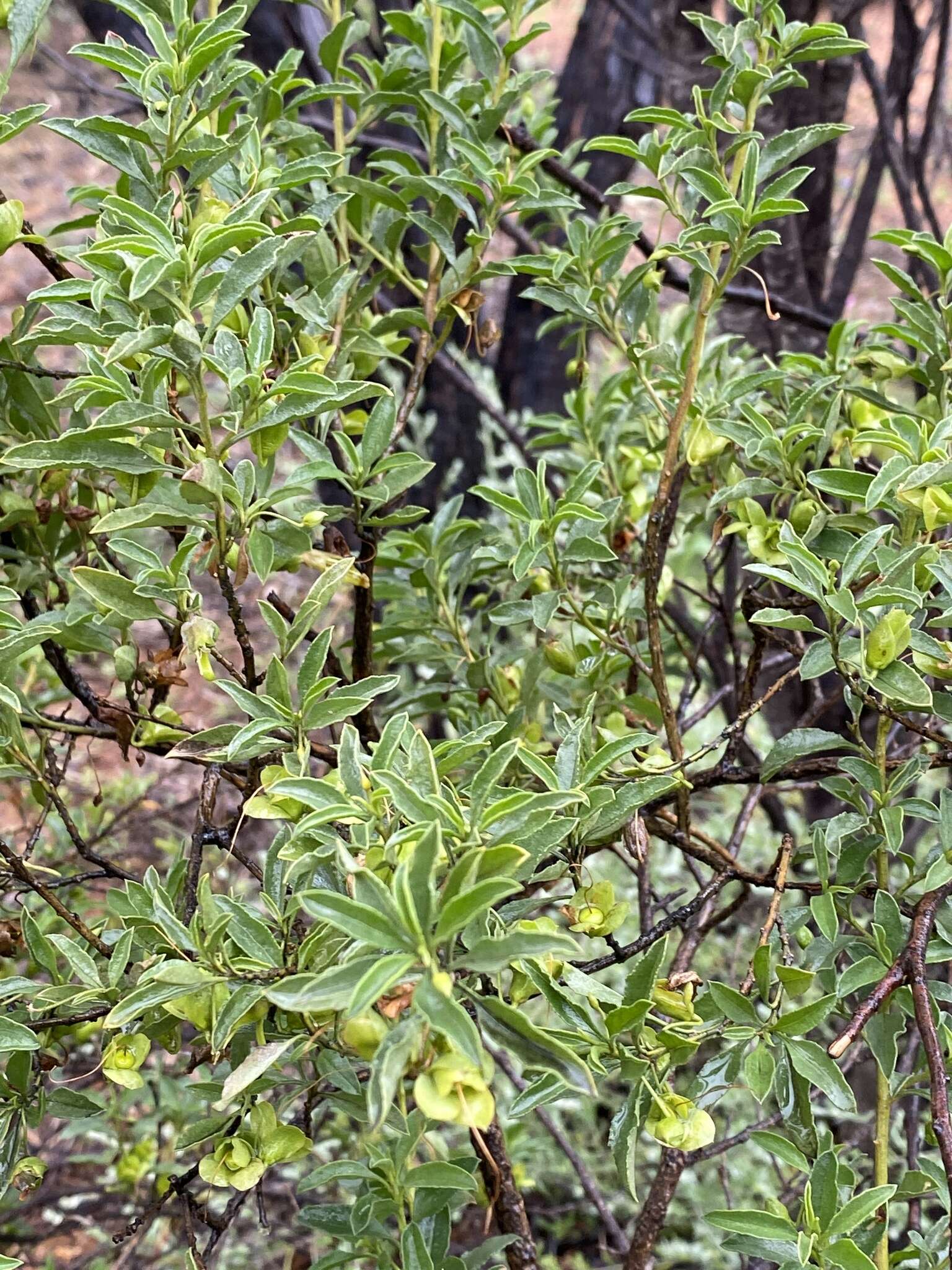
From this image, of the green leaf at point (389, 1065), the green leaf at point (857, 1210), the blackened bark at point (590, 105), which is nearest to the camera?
the green leaf at point (389, 1065)

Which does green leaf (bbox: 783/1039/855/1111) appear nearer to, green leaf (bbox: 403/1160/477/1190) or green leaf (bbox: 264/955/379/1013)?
green leaf (bbox: 403/1160/477/1190)

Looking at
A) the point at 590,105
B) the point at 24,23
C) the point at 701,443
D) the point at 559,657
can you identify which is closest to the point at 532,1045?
the point at 559,657

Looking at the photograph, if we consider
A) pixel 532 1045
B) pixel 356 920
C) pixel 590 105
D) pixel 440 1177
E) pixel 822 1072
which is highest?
pixel 590 105

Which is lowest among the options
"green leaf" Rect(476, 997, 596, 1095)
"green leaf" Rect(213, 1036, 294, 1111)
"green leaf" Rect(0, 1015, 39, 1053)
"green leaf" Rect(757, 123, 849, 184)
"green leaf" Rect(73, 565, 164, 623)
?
"green leaf" Rect(0, 1015, 39, 1053)

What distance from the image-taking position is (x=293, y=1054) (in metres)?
0.70

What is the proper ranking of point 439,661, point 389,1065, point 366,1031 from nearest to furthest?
→ point 389,1065, point 366,1031, point 439,661

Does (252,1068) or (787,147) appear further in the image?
(787,147)

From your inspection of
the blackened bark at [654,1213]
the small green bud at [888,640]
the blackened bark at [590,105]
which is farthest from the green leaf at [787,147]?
the blackened bark at [590,105]

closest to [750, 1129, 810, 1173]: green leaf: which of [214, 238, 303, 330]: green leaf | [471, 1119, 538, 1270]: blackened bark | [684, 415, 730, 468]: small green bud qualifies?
[471, 1119, 538, 1270]: blackened bark

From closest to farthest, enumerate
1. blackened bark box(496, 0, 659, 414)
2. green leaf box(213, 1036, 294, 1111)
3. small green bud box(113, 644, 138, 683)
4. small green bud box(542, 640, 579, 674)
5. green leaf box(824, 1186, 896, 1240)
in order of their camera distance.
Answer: green leaf box(213, 1036, 294, 1111)
green leaf box(824, 1186, 896, 1240)
small green bud box(113, 644, 138, 683)
small green bud box(542, 640, 579, 674)
blackened bark box(496, 0, 659, 414)

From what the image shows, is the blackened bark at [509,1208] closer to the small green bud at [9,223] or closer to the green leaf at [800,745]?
the green leaf at [800,745]

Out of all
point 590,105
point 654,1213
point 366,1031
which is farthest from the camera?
point 590,105

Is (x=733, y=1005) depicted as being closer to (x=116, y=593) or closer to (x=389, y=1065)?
(x=389, y=1065)

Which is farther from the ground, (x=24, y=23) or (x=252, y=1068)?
(x=24, y=23)
